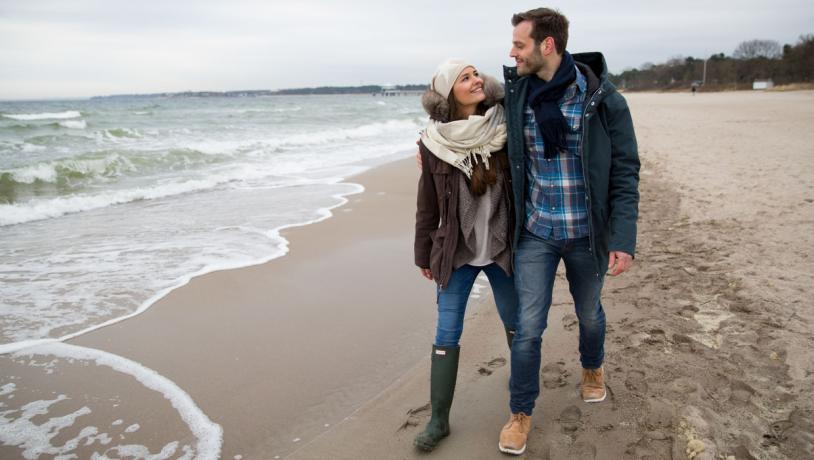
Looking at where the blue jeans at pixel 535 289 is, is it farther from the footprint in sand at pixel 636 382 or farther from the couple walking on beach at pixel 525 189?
the footprint in sand at pixel 636 382

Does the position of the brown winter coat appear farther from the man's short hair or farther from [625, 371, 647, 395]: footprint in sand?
[625, 371, 647, 395]: footprint in sand

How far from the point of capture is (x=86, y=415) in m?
3.16

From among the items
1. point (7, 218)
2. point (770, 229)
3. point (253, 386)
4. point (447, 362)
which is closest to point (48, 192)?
point (7, 218)

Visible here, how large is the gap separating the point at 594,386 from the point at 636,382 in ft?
0.97

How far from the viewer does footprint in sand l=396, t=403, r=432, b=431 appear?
115 inches

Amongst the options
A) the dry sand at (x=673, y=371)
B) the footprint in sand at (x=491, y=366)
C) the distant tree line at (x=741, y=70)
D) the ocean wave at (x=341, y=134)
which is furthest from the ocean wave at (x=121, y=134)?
the distant tree line at (x=741, y=70)

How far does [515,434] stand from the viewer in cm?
262

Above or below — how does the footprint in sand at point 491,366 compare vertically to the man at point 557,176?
below

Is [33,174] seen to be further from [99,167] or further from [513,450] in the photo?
[513,450]

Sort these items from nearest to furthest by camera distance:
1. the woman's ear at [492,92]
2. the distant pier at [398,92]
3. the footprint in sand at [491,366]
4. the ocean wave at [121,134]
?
1. the woman's ear at [492,92]
2. the footprint in sand at [491,366]
3. the ocean wave at [121,134]
4. the distant pier at [398,92]

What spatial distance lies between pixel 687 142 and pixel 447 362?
1285cm

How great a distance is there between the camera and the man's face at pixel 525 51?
2422mm

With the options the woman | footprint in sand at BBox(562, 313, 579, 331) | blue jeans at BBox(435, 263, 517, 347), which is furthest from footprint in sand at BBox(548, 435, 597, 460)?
footprint in sand at BBox(562, 313, 579, 331)

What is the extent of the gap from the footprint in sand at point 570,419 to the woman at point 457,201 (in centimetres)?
58
